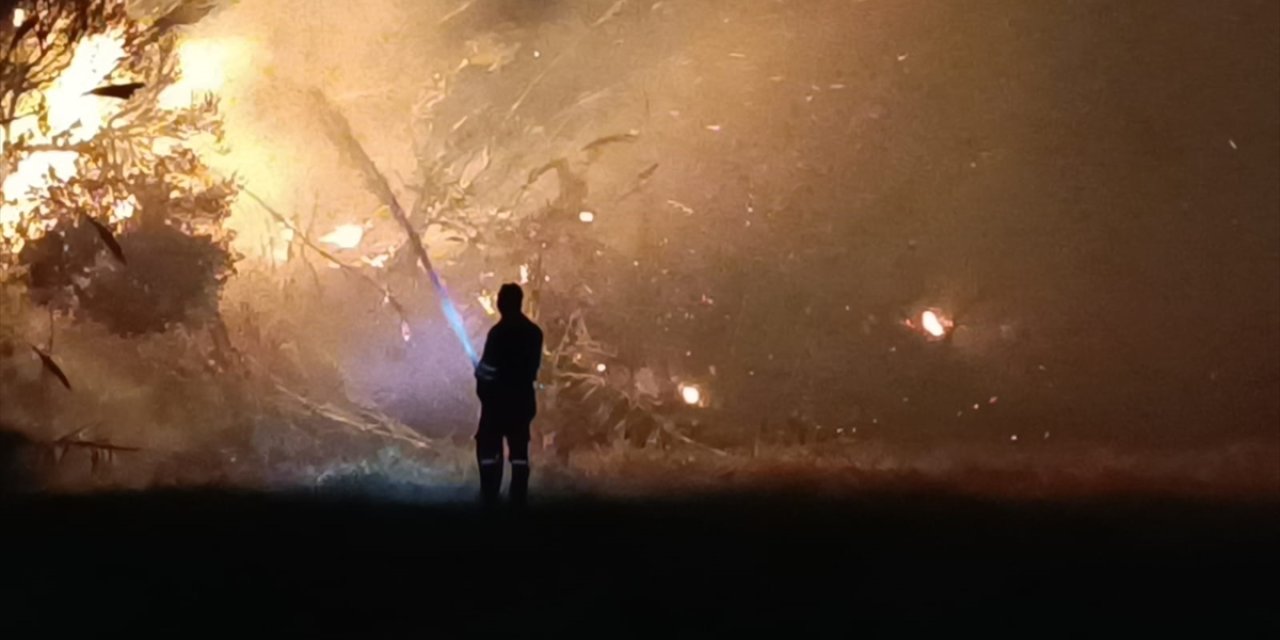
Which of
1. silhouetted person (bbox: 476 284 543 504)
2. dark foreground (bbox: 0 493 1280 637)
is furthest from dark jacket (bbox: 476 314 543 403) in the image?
dark foreground (bbox: 0 493 1280 637)

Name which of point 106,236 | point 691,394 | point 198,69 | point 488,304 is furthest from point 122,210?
point 691,394

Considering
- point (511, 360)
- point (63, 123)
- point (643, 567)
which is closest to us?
point (643, 567)

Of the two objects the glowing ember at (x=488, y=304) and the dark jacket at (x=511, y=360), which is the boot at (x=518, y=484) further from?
the glowing ember at (x=488, y=304)

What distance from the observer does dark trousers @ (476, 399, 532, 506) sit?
48.6 inches

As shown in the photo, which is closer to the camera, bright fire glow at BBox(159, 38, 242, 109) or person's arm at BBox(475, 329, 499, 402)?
person's arm at BBox(475, 329, 499, 402)

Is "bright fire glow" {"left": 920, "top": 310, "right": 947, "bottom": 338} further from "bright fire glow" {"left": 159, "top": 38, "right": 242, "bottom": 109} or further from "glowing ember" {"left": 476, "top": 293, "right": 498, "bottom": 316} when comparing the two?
"bright fire glow" {"left": 159, "top": 38, "right": 242, "bottom": 109}

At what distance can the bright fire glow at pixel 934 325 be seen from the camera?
4.54 feet

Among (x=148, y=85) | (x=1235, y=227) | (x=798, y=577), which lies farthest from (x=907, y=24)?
(x=148, y=85)

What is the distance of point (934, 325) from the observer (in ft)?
4.54

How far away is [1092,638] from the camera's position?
989 millimetres

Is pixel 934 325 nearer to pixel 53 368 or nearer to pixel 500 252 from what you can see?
pixel 500 252

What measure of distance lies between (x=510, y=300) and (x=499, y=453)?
6.3 inches

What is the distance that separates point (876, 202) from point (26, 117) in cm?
95

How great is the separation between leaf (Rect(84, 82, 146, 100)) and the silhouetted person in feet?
1.67
